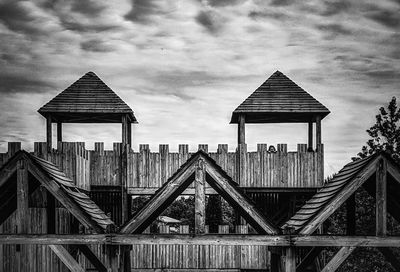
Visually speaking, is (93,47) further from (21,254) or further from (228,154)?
(21,254)

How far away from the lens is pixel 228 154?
23.9 meters

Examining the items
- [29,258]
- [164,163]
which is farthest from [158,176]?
[29,258]

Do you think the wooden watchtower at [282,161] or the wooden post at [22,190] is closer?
the wooden post at [22,190]

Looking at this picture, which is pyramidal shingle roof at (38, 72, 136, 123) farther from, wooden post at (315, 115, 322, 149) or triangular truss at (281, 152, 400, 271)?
triangular truss at (281, 152, 400, 271)

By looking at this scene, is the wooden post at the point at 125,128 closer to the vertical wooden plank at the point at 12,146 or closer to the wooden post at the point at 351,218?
the vertical wooden plank at the point at 12,146

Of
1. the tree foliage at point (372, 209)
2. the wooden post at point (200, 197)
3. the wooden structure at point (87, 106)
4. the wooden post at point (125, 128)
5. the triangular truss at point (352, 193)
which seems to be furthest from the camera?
the tree foliage at point (372, 209)

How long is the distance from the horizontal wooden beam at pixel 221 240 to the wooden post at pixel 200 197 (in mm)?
215

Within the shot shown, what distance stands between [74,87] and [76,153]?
17.3 feet

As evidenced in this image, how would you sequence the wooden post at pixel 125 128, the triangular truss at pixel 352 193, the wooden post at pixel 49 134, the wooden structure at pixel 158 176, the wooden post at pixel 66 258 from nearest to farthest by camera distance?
1. the triangular truss at pixel 352 193
2. the wooden post at pixel 66 258
3. the wooden structure at pixel 158 176
4. the wooden post at pixel 49 134
5. the wooden post at pixel 125 128

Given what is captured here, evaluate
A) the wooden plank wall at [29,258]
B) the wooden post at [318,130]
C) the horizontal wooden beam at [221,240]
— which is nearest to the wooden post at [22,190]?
the horizontal wooden beam at [221,240]

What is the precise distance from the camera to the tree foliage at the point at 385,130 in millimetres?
37094

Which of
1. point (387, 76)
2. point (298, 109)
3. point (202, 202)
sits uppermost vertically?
point (387, 76)

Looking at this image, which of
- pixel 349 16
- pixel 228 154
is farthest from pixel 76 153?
pixel 349 16

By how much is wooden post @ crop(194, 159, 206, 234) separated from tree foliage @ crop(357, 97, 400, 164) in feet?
95.9
